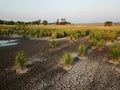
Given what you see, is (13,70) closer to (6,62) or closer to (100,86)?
(6,62)

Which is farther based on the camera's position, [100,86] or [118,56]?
[118,56]

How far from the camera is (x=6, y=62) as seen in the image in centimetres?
1252

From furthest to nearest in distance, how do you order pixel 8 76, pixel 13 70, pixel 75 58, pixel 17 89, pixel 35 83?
pixel 75 58
pixel 13 70
pixel 8 76
pixel 35 83
pixel 17 89

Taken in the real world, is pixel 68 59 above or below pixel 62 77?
above

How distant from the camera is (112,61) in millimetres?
12406

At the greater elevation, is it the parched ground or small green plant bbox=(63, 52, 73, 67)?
small green plant bbox=(63, 52, 73, 67)

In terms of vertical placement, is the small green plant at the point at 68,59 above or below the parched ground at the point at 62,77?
above

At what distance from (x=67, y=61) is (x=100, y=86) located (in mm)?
3567

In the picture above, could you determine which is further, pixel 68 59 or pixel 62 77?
pixel 68 59

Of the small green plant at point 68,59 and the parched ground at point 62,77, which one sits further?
the small green plant at point 68,59

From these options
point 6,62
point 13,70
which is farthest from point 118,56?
point 6,62

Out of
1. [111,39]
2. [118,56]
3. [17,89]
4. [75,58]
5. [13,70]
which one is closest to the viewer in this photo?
[17,89]

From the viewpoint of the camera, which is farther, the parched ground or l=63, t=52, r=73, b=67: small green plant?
l=63, t=52, r=73, b=67: small green plant

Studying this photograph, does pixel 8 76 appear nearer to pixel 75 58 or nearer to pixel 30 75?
pixel 30 75
